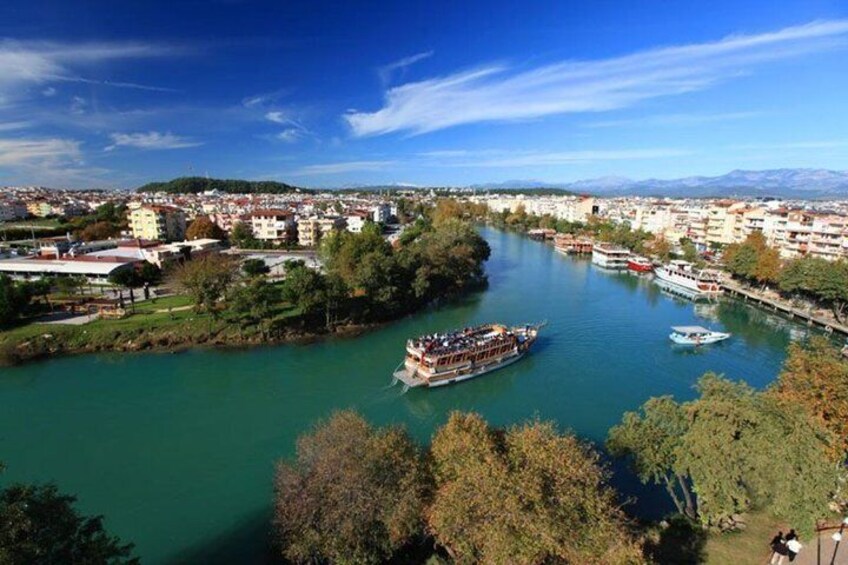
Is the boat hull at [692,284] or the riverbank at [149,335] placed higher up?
the riverbank at [149,335]

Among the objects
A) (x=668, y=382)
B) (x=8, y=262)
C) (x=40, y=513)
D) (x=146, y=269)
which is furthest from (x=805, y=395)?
(x=8, y=262)

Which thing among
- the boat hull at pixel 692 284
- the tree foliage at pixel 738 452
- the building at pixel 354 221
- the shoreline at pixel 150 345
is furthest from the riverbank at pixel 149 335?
the building at pixel 354 221

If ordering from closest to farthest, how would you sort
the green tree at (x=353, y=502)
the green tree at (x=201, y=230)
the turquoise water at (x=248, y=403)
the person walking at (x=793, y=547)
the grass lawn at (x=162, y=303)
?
the person walking at (x=793, y=547) < the green tree at (x=353, y=502) < the turquoise water at (x=248, y=403) < the grass lawn at (x=162, y=303) < the green tree at (x=201, y=230)

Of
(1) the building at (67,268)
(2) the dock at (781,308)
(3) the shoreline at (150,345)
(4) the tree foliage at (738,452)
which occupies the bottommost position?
(2) the dock at (781,308)

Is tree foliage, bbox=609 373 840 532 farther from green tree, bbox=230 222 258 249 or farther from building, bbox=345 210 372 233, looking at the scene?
building, bbox=345 210 372 233

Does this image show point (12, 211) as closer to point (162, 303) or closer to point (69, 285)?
point (69, 285)

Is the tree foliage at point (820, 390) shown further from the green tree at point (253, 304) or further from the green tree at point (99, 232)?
the green tree at point (99, 232)

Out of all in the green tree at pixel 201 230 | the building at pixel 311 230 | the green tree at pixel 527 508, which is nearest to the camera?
the green tree at pixel 527 508
